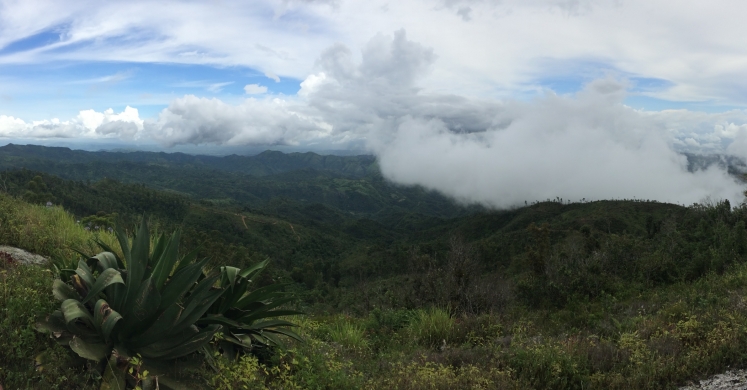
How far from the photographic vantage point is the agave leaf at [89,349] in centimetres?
294

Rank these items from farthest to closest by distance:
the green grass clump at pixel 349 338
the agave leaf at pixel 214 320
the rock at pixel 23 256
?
the green grass clump at pixel 349 338
the rock at pixel 23 256
the agave leaf at pixel 214 320

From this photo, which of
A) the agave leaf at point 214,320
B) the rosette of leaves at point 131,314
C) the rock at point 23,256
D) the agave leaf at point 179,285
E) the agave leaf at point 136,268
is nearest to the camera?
the rosette of leaves at point 131,314

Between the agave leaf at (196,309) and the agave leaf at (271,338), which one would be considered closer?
the agave leaf at (196,309)

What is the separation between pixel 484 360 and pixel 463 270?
466 centimetres

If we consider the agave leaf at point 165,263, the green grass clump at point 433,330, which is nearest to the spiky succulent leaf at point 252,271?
the agave leaf at point 165,263

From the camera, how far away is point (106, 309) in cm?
326

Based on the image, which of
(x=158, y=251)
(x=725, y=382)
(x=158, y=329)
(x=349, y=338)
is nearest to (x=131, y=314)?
(x=158, y=329)

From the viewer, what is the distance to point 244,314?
4.32 m

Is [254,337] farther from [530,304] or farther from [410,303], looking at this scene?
[530,304]

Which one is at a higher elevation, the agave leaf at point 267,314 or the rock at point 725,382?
the agave leaf at point 267,314

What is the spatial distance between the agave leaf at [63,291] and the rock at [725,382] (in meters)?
5.67

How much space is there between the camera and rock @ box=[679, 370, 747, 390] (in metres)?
3.64

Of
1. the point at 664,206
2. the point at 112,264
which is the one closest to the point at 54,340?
the point at 112,264

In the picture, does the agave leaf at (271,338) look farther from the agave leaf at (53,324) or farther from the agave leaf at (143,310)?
the agave leaf at (53,324)
